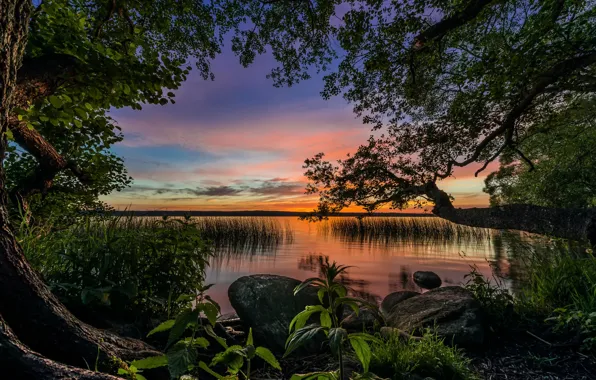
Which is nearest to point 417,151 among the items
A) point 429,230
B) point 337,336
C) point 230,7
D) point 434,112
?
point 434,112

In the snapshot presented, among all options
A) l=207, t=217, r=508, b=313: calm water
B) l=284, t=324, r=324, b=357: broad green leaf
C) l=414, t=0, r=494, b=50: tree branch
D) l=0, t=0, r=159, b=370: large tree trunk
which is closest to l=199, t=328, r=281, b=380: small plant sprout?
l=284, t=324, r=324, b=357: broad green leaf

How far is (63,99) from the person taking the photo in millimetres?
3707

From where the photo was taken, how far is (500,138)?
28.7ft

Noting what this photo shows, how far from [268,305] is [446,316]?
106 inches

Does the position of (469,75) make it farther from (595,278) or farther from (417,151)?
(595,278)

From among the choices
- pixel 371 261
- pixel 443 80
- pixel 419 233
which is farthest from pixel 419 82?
pixel 419 233

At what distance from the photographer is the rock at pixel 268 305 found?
165 inches

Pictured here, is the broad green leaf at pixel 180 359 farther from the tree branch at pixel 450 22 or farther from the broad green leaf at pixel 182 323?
the tree branch at pixel 450 22

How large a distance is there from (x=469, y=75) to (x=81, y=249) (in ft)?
23.8

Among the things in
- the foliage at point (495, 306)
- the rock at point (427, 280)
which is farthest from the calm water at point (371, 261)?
the foliage at point (495, 306)

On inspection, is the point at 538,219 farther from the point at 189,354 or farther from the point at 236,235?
the point at 236,235

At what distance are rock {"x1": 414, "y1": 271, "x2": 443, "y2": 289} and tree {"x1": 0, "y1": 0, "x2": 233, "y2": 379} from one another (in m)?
11.5

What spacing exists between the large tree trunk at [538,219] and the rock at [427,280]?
5691 mm

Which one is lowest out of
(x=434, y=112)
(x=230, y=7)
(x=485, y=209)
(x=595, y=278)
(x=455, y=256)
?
(x=455, y=256)
